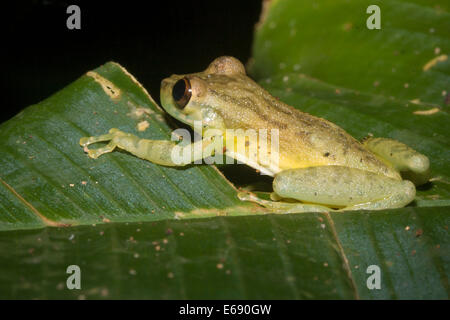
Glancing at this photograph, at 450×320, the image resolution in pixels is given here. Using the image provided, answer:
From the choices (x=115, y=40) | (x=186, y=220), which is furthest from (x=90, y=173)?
(x=115, y=40)

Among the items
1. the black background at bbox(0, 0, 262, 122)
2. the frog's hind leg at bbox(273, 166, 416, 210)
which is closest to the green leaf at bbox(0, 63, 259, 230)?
the frog's hind leg at bbox(273, 166, 416, 210)

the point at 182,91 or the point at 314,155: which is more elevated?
the point at 182,91

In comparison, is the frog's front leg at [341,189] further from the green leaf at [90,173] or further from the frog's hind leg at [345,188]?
the green leaf at [90,173]

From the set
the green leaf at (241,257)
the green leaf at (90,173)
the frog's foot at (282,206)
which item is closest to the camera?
the green leaf at (241,257)

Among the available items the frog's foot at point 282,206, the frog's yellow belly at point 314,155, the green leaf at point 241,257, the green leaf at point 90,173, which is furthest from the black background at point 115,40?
the green leaf at point 241,257

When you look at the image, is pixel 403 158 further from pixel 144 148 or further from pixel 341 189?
pixel 144 148

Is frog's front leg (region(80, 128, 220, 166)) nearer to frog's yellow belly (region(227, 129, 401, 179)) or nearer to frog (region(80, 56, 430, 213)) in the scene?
frog (region(80, 56, 430, 213))

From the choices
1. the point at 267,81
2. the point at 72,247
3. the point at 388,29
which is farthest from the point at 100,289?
the point at 388,29

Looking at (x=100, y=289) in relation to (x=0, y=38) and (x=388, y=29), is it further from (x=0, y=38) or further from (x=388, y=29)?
(x=388, y=29)
